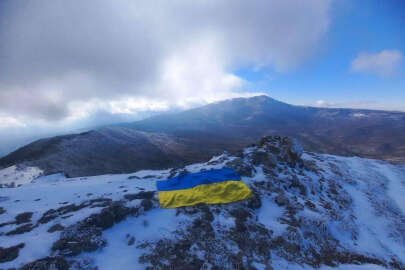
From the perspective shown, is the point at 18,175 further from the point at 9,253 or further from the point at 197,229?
the point at 197,229

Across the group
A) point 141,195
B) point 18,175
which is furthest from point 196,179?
point 18,175

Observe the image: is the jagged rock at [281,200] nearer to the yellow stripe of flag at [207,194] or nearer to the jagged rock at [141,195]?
the yellow stripe of flag at [207,194]

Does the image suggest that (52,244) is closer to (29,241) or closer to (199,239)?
(29,241)

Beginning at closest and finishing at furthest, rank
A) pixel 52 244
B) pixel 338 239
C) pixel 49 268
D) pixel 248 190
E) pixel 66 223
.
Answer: pixel 49 268 → pixel 52 244 → pixel 66 223 → pixel 338 239 → pixel 248 190

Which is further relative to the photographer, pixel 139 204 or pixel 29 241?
pixel 139 204

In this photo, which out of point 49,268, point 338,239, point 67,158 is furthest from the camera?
point 67,158

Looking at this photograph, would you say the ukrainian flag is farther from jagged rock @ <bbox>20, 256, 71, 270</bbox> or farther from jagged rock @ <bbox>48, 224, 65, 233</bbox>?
jagged rock @ <bbox>20, 256, 71, 270</bbox>

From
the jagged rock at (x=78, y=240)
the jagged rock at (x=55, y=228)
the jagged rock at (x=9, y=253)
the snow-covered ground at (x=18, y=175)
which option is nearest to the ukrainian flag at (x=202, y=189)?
the jagged rock at (x=78, y=240)

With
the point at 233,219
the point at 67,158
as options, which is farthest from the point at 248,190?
the point at 67,158
